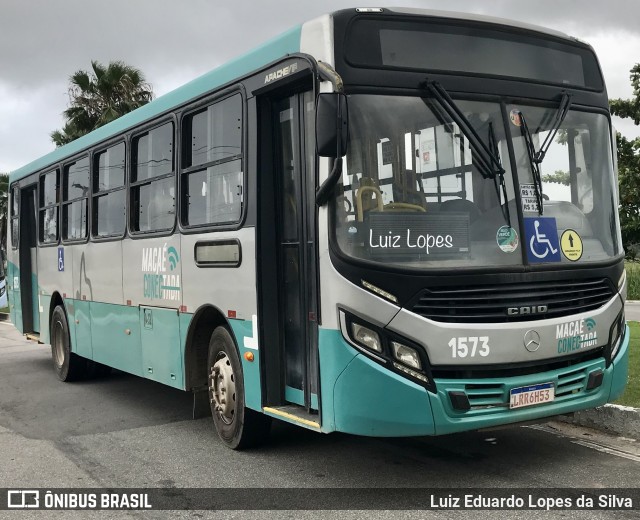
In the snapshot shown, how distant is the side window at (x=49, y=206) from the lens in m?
11.3

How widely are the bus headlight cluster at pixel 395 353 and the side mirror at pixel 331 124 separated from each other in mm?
1078

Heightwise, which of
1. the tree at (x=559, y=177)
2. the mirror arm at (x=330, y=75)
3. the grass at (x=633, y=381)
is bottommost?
the grass at (x=633, y=381)

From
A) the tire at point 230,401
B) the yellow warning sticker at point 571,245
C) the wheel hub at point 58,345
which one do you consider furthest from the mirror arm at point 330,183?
the wheel hub at point 58,345

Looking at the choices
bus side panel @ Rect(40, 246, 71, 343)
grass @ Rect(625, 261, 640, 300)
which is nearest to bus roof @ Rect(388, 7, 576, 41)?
bus side panel @ Rect(40, 246, 71, 343)

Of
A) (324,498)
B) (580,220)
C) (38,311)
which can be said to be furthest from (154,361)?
(38,311)

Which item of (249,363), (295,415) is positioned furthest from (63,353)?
(295,415)

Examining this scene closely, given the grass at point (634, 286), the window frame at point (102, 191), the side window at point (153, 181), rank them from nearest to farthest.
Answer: the side window at point (153, 181)
the window frame at point (102, 191)
the grass at point (634, 286)

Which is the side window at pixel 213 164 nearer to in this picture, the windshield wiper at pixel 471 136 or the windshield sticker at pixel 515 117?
the windshield wiper at pixel 471 136

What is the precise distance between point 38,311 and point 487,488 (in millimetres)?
8974

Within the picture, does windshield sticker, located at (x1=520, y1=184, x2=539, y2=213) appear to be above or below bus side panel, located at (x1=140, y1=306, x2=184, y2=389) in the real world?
above

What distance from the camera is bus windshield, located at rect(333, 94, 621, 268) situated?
16.8 feet

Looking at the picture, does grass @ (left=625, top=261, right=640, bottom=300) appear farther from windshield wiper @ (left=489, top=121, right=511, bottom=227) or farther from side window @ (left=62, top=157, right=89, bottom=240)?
windshield wiper @ (left=489, top=121, right=511, bottom=227)

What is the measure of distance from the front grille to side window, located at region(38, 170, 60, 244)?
296 inches

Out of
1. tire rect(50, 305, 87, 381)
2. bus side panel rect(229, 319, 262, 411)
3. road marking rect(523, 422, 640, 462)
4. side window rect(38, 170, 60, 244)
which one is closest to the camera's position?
bus side panel rect(229, 319, 262, 411)
